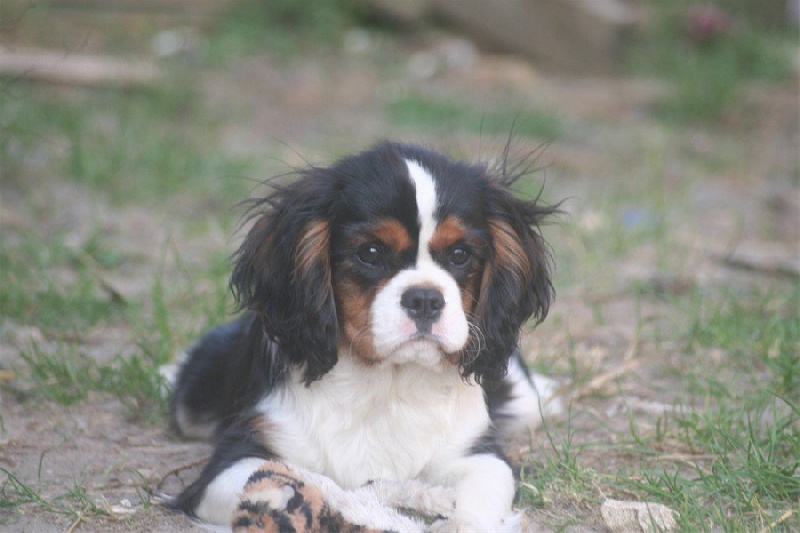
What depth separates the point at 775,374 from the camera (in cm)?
444

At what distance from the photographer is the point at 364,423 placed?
3.45 metres

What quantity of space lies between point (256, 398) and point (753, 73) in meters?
8.67

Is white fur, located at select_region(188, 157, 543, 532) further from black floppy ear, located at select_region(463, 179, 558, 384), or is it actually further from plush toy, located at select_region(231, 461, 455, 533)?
black floppy ear, located at select_region(463, 179, 558, 384)

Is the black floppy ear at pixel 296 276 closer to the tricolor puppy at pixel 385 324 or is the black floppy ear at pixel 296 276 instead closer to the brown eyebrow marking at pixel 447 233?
the tricolor puppy at pixel 385 324

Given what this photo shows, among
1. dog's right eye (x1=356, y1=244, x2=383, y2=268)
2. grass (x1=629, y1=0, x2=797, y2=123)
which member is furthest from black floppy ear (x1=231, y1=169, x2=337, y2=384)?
grass (x1=629, y1=0, x2=797, y2=123)

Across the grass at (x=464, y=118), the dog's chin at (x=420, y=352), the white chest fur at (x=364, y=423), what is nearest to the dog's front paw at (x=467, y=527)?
the white chest fur at (x=364, y=423)

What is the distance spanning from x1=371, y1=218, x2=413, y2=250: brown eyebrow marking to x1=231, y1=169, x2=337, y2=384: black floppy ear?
0.21 meters

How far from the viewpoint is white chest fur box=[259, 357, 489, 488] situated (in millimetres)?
3400

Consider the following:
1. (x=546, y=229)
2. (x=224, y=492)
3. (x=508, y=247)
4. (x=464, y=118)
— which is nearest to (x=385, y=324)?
(x=508, y=247)

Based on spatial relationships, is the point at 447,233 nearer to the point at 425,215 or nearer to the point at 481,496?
the point at 425,215

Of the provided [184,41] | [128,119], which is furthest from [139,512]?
[184,41]

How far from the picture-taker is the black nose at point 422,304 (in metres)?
3.12

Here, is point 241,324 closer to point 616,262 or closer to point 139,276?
point 139,276

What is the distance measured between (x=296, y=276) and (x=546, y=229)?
3.75 metres
